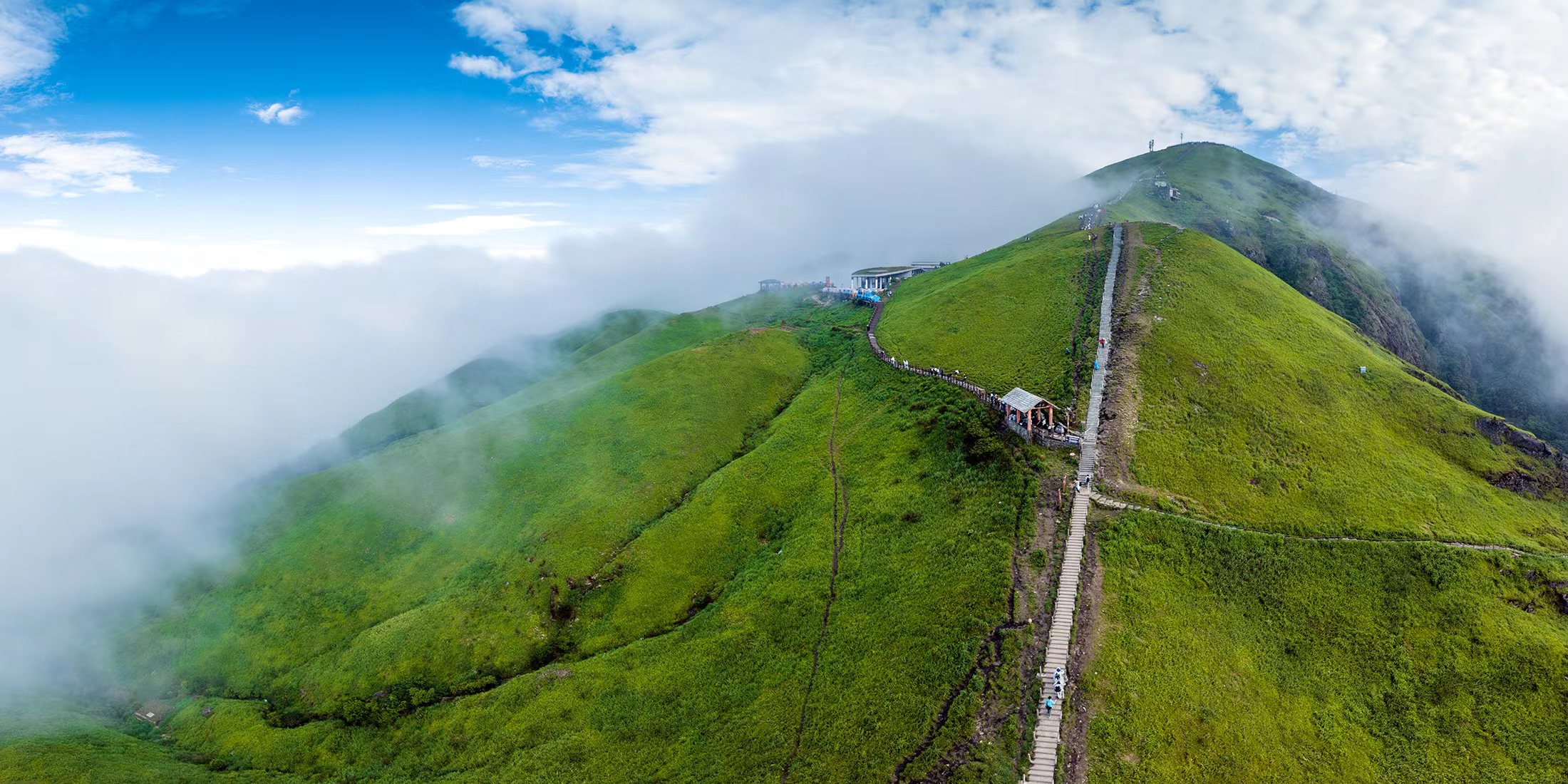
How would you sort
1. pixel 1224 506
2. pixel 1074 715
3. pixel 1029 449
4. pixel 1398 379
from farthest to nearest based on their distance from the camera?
pixel 1398 379, pixel 1029 449, pixel 1224 506, pixel 1074 715

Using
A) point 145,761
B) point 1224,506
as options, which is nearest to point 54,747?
point 145,761

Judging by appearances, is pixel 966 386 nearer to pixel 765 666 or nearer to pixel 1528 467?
pixel 765 666

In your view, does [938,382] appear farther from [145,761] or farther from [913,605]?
[145,761]

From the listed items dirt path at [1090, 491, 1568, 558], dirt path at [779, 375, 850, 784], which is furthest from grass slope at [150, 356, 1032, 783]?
dirt path at [1090, 491, 1568, 558]

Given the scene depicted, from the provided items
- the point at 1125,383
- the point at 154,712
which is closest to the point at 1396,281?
the point at 1125,383

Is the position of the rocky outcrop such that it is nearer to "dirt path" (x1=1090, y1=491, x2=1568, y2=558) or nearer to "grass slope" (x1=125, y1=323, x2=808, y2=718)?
Answer: "dirt path" (x1=1090, y1=491, x2=1568, y2=558)
